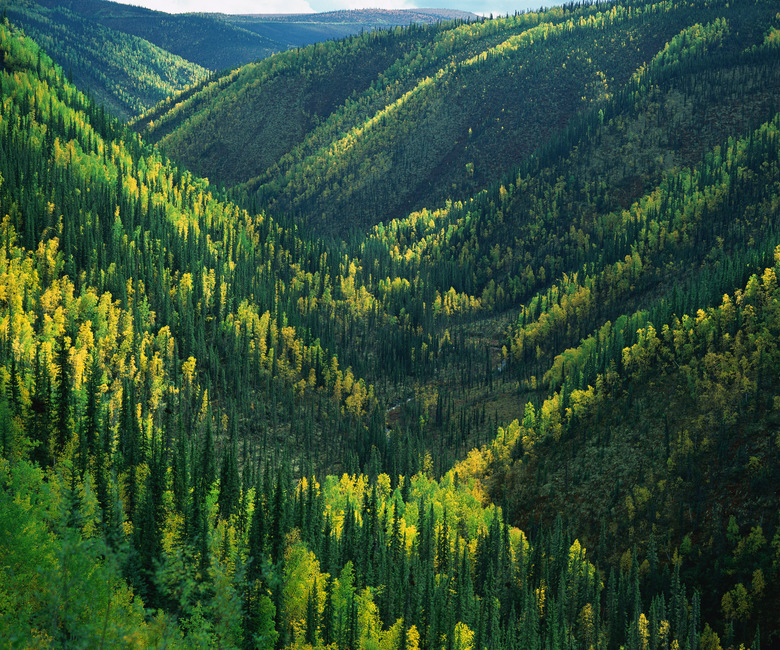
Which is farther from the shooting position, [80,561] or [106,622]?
[80,561]

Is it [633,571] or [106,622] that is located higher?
[106,622]

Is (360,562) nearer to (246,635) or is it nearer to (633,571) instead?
(246,635)

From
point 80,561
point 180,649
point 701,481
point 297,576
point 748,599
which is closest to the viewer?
point 180,649

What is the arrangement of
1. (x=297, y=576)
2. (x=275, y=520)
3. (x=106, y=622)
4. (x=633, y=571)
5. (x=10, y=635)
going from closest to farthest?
(x=10, y=635), (x=106, y=622), (x=297, y=576), (x=275, y=520), (x=633, y=571)

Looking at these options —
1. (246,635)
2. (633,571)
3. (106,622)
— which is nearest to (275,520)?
(246,635)

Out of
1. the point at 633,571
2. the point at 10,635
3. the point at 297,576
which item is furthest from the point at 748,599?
the point at 10,635

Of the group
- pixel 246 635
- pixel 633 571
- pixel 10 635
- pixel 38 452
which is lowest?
pixel 633 571

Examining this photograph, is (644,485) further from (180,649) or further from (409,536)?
(180,649)

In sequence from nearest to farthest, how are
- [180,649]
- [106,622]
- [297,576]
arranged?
1. [106,622]
2. [180,649]
3. [297,576]

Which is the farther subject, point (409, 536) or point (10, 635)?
point (409, 536)
